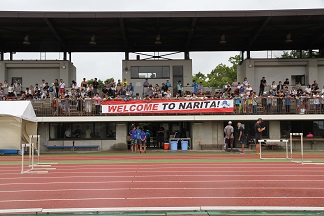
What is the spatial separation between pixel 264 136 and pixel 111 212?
21092 millimetres

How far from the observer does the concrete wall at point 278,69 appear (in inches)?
1323

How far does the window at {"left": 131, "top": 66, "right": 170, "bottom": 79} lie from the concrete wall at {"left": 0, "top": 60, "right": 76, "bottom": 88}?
5351mm

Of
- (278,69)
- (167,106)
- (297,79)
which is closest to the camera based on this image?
(167,106)

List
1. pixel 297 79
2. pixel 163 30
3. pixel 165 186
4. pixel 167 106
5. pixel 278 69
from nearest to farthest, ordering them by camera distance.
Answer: pixel 165 186, pixel 167 106, pixel 163 30, pixel 278 69, pixel 297 79

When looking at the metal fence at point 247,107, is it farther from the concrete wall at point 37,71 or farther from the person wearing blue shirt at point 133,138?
the concrete wall at point 37,71

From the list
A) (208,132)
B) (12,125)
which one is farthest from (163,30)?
(12,125)

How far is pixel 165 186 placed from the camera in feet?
40.1

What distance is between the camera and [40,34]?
32.2 meters

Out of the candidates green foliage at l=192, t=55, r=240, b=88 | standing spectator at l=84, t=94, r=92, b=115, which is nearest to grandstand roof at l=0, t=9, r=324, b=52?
standing spectator at l=84, t=94, r=92, b=115

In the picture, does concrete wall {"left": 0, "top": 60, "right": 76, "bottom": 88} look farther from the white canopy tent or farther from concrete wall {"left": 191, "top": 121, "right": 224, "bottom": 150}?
concrete wall {"left": 191, "top": 121, "right": 224, "bottom": 150}

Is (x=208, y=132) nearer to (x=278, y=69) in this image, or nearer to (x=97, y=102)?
(x=97, y=102)

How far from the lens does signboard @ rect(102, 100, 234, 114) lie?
87.9ft

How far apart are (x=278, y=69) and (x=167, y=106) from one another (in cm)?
1192

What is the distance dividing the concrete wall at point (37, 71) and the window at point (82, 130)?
5.96m
